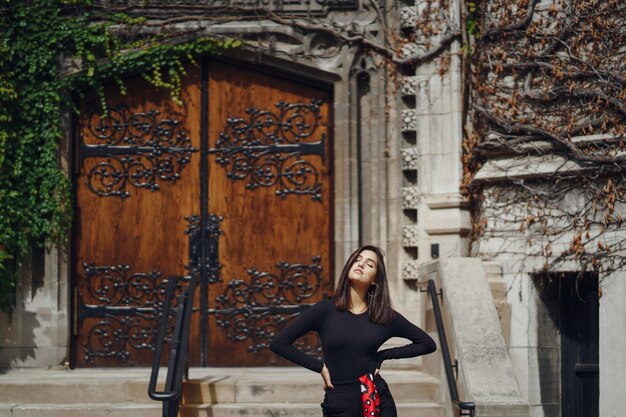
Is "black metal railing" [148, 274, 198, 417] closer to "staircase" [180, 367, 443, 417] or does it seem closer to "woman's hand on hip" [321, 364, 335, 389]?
"staircase" [180, 367, 443, 417]

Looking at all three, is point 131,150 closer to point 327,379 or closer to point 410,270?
point 410,270

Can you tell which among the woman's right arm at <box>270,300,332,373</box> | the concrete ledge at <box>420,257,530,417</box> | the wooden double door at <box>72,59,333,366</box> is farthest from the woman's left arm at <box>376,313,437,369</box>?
the wooden double door at <box>72,59,333,366</box>

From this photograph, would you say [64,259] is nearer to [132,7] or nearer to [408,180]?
[132,7]

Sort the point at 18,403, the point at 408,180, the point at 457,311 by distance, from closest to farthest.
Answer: the point at 457,311, the point at 18,403, the point at 408,180

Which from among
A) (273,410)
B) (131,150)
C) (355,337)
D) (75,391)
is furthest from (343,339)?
(131,150)

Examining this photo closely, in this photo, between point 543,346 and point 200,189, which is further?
point 200,189

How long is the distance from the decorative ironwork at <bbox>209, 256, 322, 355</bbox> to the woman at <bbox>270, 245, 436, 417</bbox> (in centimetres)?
420

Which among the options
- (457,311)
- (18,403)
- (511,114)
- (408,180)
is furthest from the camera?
(408,180)

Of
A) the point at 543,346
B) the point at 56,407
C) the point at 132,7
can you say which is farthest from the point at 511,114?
the point at 56,407

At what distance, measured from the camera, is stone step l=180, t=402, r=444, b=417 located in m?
7.73

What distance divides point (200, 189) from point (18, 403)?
8.00ft

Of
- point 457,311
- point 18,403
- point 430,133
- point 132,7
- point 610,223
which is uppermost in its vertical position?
point 132,7

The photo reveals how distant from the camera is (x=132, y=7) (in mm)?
9609

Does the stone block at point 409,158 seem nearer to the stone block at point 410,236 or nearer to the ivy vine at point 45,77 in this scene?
the stone block at point 410,236
